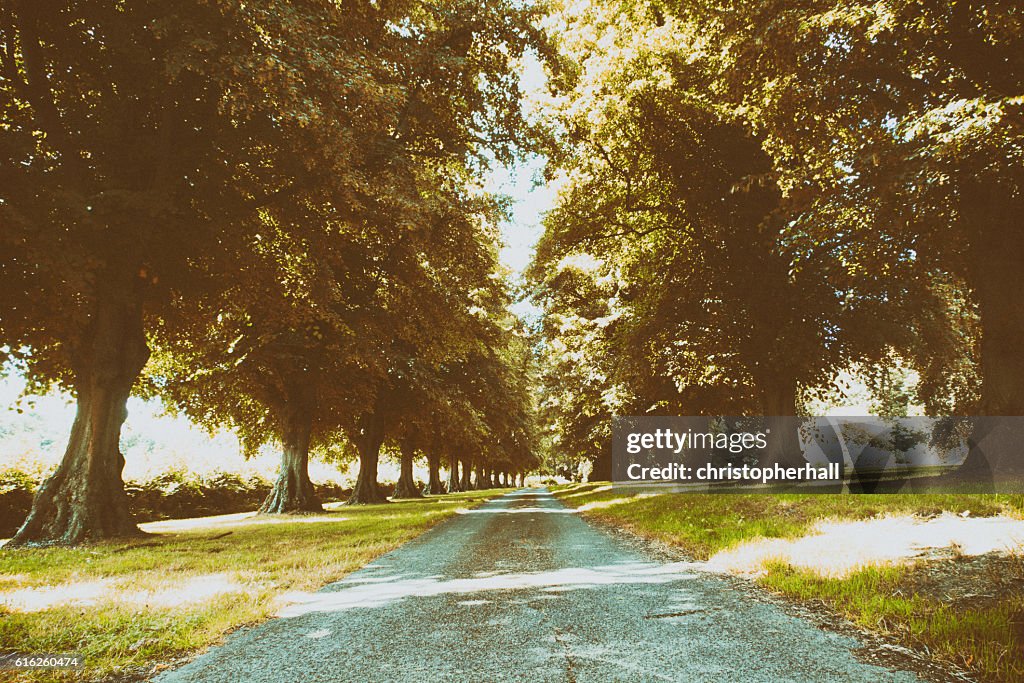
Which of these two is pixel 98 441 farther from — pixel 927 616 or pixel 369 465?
pixel 369 465

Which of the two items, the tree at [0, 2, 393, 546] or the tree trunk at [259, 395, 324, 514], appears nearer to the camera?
the tree at [0, 2, 393, 546]

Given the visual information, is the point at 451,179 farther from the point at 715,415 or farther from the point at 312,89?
the point at 715,415

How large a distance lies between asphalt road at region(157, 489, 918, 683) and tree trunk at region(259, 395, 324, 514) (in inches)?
575

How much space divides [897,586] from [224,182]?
12.1m

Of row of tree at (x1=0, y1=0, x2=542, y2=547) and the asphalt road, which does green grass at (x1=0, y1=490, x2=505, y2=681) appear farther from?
row of tree at (x1=0, y1=0, x2=542, y2=547)

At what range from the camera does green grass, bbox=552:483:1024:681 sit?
12.6ft

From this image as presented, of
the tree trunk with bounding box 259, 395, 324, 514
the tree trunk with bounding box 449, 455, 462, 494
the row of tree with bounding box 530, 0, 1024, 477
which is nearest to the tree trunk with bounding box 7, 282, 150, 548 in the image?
the tree trunk with bounding box 259, 395, 324, 514

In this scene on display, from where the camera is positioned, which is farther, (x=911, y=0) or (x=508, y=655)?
(x=911, y=0)

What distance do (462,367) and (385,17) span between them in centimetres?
1917

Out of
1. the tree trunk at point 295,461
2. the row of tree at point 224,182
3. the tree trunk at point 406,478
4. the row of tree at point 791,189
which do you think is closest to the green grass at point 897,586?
the row of tree at point 791,189

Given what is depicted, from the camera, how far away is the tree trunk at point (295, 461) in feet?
68.2

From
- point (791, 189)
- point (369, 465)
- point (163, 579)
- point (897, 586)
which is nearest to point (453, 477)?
point (369, 465)

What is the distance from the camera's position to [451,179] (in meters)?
15.3

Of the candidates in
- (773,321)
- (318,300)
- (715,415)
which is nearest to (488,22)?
(318,300)
